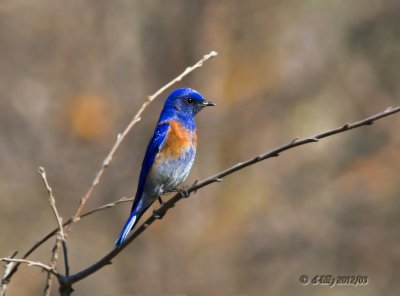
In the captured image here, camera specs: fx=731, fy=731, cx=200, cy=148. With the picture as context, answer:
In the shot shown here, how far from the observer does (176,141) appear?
470 cm

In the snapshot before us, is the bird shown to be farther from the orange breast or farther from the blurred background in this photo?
the blurred background

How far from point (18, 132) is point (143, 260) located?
8.93 ft

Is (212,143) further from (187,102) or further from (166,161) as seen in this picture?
(166,161)

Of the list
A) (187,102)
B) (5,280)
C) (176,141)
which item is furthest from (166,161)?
(5,280)

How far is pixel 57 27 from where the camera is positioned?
40.5 feet

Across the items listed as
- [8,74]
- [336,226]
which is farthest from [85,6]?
[336,226]

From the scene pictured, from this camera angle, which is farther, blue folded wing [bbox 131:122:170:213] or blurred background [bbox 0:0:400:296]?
blurred background [bbox 0:0:400:296]

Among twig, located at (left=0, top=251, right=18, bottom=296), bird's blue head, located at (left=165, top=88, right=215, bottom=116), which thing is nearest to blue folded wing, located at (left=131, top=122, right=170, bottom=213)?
bird's blue head, located at (left=165, top=88, right=215, bottom=116)

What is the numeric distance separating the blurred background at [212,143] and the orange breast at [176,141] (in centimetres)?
524

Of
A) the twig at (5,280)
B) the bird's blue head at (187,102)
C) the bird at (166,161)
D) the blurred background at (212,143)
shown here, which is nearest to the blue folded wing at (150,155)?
the bird at (166,161)

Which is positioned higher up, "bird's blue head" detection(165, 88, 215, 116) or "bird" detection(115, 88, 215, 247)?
"bird's blue head" detection(165, 88, 215, 116)

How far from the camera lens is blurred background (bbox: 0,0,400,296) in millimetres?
10633

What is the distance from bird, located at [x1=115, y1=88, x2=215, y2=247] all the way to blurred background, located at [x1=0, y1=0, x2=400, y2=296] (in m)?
5.20

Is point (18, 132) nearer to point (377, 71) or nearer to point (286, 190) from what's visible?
point (286, 190)
